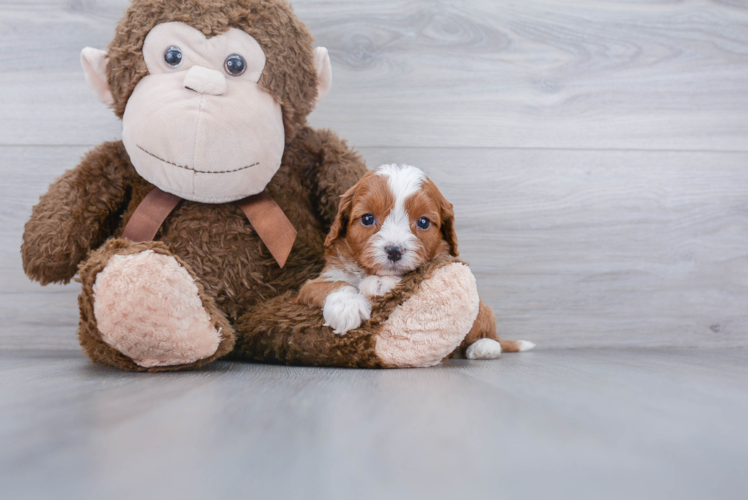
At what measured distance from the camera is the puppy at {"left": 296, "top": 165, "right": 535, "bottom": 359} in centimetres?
88

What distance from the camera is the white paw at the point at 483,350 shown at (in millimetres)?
1090

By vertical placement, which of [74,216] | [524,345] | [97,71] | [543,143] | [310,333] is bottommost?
[524,345]

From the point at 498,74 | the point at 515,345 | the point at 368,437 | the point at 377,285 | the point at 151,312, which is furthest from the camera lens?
the point at 498,74

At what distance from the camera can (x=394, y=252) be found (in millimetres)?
881

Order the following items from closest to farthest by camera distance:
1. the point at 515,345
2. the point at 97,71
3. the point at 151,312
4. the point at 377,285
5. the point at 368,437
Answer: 1. the point at 368,437
2. the point at 151,312
3. the point at 377,285
4. the point at 97,71
5. the point at 515,345

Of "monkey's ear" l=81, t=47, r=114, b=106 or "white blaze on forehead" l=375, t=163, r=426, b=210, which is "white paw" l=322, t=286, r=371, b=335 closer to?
"white blaze on forehead" l=375, t=163, r=426, b=210

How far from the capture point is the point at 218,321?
34.8 inches

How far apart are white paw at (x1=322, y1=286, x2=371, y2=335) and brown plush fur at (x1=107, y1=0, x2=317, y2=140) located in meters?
0.38

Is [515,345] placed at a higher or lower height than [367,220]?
lower

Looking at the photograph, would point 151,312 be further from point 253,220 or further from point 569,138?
point 569,138

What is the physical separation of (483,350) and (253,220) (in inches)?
20.7

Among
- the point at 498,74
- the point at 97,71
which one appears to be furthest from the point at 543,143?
the point at 97,71

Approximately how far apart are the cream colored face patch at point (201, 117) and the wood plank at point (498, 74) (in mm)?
434

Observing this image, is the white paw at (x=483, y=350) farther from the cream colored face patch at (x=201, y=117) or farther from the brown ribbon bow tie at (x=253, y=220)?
the cream colored face patch at (x=201, y=117)
